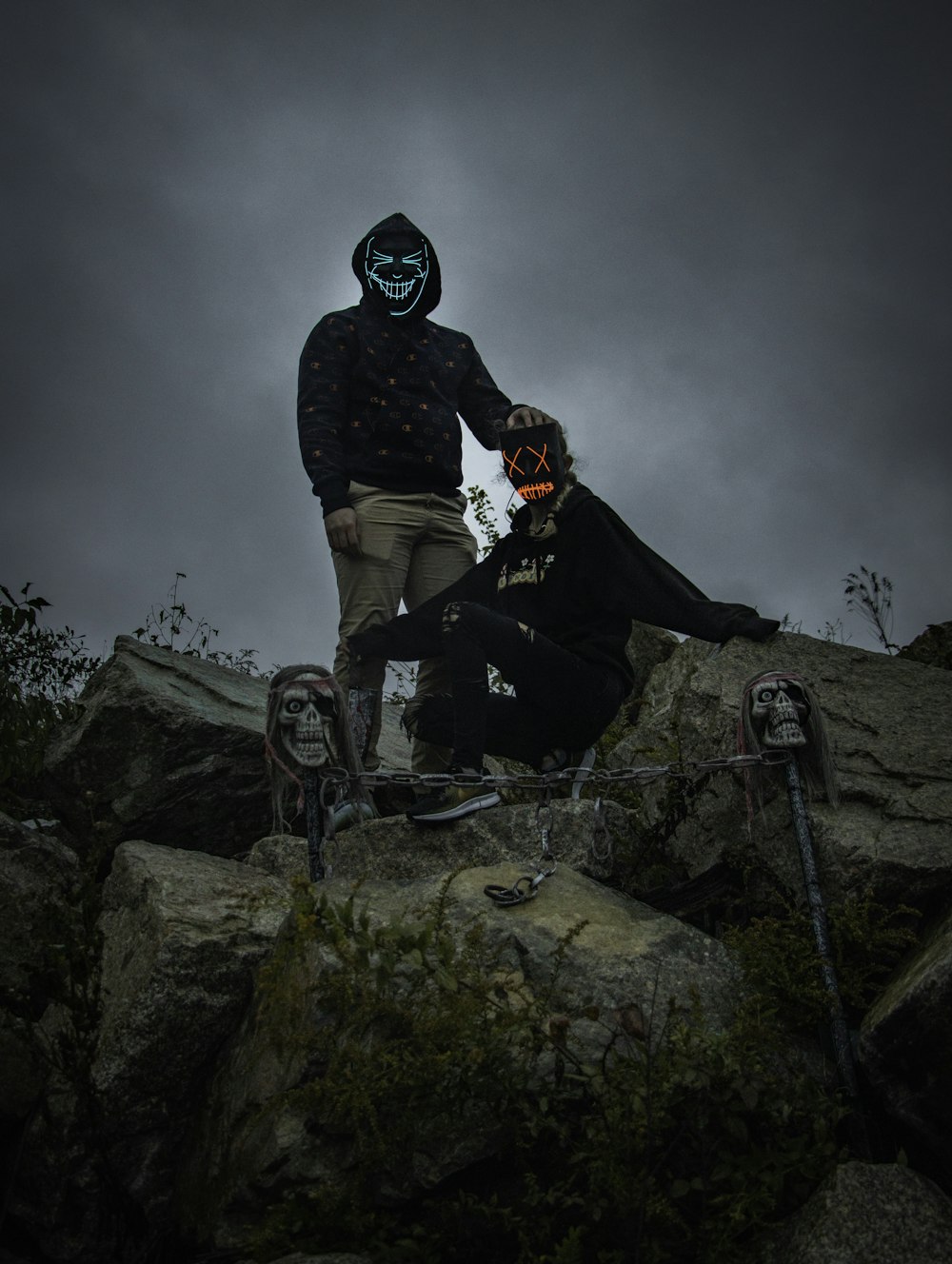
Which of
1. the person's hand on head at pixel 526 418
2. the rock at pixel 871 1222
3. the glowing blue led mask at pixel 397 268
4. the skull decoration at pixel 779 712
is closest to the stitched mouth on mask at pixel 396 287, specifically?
the glowing blue led mask at pixel 397 268

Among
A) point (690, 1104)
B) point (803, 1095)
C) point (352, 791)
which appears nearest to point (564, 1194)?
point (690, 1104)

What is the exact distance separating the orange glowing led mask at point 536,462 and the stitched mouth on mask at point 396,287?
1.19 meters

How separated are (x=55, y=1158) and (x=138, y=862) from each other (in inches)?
44.9

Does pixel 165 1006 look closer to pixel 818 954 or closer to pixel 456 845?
pixel 456 845

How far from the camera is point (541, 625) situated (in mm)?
5051

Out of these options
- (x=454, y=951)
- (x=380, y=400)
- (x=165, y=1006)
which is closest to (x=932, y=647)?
(x=380, y=400)

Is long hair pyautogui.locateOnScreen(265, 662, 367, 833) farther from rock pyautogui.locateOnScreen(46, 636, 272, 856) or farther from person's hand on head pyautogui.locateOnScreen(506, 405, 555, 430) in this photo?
person's hand on head pyautogui.locateOnScreen(506, 405, 555, 430)

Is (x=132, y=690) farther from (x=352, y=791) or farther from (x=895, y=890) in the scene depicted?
(x=895, y=890)

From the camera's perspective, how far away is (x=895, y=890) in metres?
3.80

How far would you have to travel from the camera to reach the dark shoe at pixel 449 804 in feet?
14.9

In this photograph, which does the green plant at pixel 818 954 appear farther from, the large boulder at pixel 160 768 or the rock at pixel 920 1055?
the large boulder at pixel 160 768

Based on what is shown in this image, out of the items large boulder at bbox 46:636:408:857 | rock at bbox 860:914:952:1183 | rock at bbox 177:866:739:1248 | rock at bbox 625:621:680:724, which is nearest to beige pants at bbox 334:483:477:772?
large boulder at bbox 46:636:408:857

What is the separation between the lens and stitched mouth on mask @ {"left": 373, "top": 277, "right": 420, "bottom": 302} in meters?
5.65

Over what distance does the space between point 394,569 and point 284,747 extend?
5.28ft
